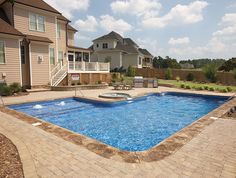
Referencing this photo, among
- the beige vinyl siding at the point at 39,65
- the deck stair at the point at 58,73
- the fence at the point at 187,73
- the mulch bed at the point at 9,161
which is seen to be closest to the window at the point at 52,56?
the deck stair at the point at 58,73

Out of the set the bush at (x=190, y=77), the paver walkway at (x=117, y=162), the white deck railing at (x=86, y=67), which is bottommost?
the paver walkway at (x=117, y=162)

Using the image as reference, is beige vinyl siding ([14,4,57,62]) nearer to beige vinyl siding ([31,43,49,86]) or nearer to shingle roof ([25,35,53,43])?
shingle roof ([25,35,53,43])

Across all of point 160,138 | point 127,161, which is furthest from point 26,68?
point 127,161

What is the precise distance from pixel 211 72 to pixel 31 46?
23.7 meters

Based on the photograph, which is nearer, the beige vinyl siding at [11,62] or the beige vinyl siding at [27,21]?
the beige vinyl siding at [11,62]

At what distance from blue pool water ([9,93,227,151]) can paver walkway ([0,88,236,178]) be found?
2.11 m

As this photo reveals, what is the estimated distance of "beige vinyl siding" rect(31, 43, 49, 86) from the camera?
53.3ft

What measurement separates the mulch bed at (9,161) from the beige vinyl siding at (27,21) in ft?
46.7

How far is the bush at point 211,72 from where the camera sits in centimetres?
2605

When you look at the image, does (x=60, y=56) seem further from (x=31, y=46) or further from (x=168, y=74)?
(x=168, y=74)

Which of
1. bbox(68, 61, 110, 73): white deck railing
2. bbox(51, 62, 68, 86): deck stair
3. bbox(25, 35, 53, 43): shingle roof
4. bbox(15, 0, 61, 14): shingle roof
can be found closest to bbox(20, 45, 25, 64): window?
bbox(25, 35, 53, 43): shingle roof

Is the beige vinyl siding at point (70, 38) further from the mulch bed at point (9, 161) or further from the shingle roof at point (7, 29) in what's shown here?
the mulch bed at point (9, 161)

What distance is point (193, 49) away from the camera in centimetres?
3266

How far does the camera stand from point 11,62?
14.5 metres
